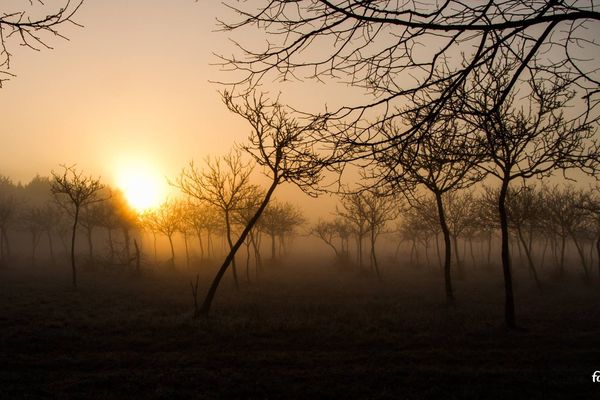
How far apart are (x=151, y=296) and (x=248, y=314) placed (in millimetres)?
7385

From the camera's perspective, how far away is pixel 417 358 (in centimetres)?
734

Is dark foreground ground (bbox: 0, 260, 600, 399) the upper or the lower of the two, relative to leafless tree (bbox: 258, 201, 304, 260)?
lower

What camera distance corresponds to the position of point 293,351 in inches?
309

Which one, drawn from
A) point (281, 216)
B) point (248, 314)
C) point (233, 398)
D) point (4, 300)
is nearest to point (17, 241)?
point (281, 216)

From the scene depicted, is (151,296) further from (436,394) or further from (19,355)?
(436,394)

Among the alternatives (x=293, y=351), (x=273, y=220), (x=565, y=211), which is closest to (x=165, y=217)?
(x=273, y=220)

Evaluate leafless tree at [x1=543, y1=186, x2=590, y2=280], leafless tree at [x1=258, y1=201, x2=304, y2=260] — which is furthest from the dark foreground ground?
leafless tree at [x1=258, y1=201, x2=304, y2=260]

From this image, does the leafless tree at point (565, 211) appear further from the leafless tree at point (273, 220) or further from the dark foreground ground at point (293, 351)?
the leafless tree at point (273, 220)

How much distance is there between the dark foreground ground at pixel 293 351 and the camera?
5.83 m

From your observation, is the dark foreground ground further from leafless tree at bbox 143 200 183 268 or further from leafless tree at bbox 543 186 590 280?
leafless tree at bbox 143 200 183 268

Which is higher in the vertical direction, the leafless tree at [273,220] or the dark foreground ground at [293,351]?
the leafless tree at [273,220]

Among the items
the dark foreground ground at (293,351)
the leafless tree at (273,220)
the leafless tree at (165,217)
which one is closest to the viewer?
the dark foreground ground at (293,351)

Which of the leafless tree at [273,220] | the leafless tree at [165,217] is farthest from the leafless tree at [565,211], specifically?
the leafless tree at [165,217]

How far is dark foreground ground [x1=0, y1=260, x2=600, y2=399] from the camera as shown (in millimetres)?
5832
